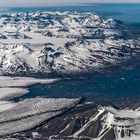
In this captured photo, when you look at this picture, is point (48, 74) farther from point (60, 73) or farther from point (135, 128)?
point (135, 128)

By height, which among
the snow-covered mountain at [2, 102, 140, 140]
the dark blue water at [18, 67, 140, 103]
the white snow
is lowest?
the white snow

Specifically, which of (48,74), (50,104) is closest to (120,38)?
(48,74)

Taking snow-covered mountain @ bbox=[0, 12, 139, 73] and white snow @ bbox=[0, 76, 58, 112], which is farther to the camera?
snow-covered mountain @ bbox=[0, 12, 139, 73]

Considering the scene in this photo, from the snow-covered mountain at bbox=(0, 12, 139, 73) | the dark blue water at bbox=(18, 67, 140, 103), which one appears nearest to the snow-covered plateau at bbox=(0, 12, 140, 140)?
the snow-covered mountain at bbox=(0, 12, 139, 73)

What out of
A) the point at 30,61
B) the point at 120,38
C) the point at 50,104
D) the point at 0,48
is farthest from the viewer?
the point at 120,38

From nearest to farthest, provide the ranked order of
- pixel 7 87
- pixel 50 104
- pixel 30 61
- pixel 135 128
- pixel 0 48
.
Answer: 1. pixel 135 128
2. pixel 50 104
3. pixel 7 87
4. pixel 30 61
5. pixel 0 48

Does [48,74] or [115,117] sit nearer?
[115,117]

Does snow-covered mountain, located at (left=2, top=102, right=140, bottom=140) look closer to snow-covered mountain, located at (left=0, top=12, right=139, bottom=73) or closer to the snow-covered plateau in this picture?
the snow-covered plateau
